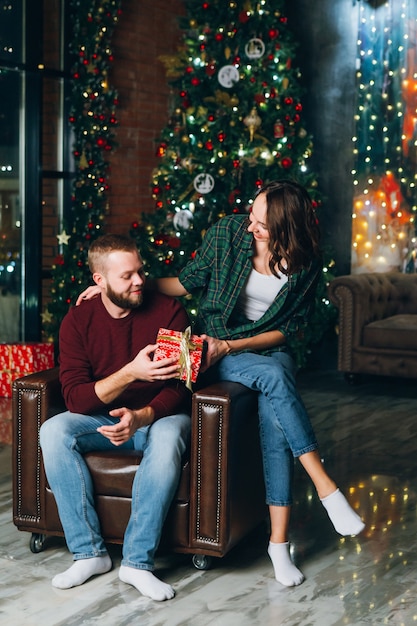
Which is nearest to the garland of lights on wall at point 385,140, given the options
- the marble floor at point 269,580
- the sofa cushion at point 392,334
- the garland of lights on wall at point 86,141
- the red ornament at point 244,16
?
the sofa cushion at point 392,334

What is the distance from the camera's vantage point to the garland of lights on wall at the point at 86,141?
6.62 metres

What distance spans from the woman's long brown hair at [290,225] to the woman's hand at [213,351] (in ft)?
1.22

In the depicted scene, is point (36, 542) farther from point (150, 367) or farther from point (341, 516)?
point (341, 516)

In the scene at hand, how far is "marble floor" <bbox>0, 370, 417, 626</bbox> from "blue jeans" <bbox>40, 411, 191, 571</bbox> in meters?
0.14

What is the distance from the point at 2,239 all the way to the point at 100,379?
3.78m

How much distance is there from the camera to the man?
2969 mm

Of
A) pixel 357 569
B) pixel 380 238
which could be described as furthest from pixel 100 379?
pixel 380 238

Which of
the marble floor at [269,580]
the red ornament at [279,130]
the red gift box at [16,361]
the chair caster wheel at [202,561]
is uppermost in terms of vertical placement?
the red ornament at [279,130]

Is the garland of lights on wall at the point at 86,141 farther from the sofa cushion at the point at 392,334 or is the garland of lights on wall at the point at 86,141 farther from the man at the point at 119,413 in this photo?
the man at the point at 119,413

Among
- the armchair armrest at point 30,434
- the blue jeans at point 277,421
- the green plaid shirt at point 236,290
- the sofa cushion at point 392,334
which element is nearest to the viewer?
the blue jeans at point 277,421

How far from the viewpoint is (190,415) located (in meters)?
3.22

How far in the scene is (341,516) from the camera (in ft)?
10.3

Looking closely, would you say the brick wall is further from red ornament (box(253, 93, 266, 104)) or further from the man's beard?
the man's beard

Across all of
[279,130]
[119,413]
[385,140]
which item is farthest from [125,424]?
[385,140]
